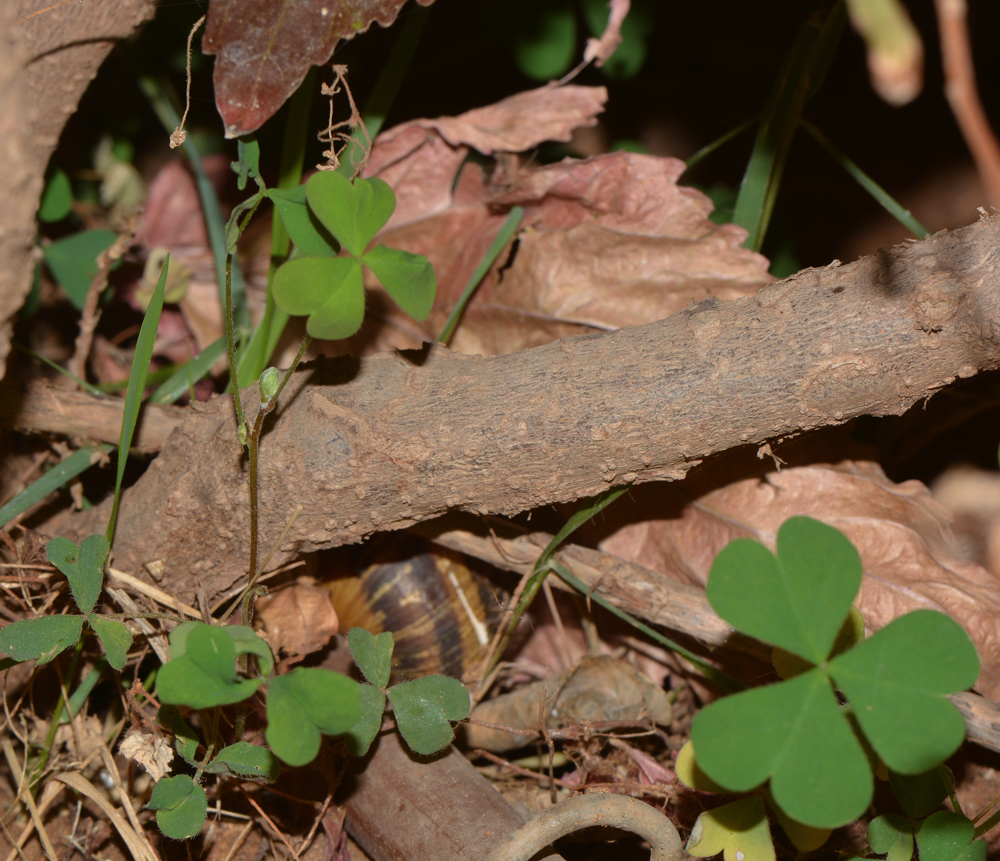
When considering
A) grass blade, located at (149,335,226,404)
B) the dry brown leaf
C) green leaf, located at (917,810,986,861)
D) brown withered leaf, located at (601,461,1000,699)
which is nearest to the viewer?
green leaf, located at (917,810,986,861)

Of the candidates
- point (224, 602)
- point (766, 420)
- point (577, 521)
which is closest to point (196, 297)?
point (224, 602)

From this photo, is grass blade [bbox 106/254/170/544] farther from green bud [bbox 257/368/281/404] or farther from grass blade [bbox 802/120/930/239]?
grass blade [bbox 802/120/930/239]

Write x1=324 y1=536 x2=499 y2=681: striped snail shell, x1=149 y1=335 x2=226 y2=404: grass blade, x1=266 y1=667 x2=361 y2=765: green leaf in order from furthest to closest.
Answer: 1. x1=149 y1=335 x2=226 y2=404: grass blade
2. x1=324 y1=536 x2=499 y2=681: striped snail shell
3. x1=266 y1=667 x2=361 y2=765: green leaf

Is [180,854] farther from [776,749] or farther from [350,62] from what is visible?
[350,62]

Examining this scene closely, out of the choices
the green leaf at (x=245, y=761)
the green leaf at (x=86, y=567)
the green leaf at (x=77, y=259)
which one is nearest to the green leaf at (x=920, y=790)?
the green leaf at (x=245, y=761)

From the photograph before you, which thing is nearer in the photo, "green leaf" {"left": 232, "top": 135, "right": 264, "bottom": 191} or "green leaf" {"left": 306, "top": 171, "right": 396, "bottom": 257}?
"green leaf" {"left": 306, "top": 171, "right": 396, "bottom": 257}

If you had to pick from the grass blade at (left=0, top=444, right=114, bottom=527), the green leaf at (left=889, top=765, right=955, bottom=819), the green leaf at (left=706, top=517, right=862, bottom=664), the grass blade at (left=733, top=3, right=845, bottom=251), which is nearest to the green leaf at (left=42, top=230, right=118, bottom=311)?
the grass blade at (left=0, top=444, right=114, bottom=527)

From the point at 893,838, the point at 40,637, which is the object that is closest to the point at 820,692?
the point at 893,838

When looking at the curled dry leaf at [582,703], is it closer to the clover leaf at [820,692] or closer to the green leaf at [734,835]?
the green leaf at [734,835]
